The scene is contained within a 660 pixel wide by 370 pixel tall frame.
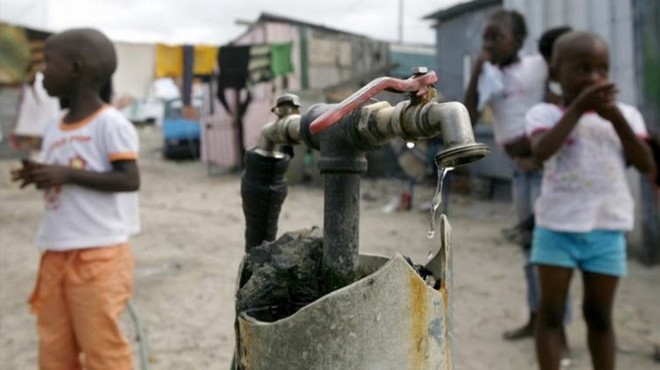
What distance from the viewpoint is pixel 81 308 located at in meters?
2.36

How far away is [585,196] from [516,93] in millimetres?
1230

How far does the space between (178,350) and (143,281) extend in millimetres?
1778

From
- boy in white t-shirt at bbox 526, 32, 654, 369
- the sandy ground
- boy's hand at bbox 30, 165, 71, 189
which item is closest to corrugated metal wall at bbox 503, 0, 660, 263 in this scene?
the sandy ground

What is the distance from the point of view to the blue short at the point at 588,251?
2.59 m

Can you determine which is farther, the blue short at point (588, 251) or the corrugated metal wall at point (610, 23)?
the corrugated metal wall at point (610, 23)

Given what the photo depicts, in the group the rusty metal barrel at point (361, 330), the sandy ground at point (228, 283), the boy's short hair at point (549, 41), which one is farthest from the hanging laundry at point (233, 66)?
the rusty metal barrel at point (361, 330)

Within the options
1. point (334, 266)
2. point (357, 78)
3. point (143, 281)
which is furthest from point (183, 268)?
point (357, 78)

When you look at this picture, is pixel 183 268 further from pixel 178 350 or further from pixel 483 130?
pixel 483 130

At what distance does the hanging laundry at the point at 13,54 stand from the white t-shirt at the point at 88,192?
8.72m

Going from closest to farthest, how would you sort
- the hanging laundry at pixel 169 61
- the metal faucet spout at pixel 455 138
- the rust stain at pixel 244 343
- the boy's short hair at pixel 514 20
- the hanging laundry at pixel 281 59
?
the metal faucet spout at pixel 455 138
the rust stain at pixel 244 343
the boy's short hair at pixel 514 20
the hanging laundry at pixel 169 61
the hanging laundry at pixel 281 59

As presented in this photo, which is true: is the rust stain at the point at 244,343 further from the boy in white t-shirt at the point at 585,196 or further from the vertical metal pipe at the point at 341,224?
the boy in white t-shirt at the point at 585,196

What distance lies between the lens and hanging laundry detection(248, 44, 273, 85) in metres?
13.5

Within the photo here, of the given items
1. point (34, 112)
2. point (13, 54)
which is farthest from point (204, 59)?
point (34, 112)

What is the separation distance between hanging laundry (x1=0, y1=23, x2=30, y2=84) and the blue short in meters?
9.66
